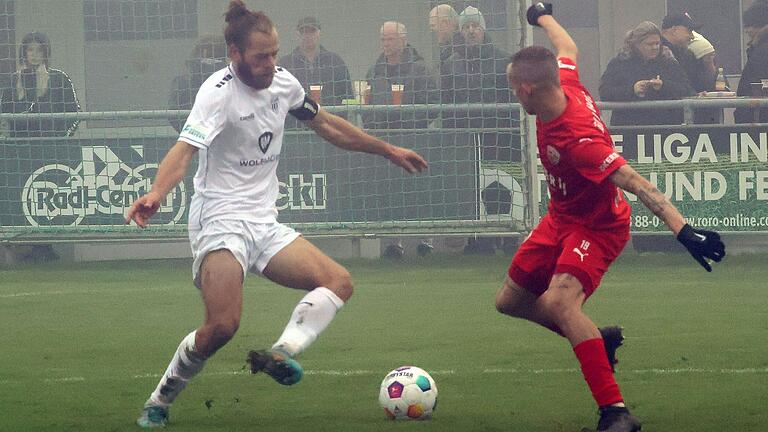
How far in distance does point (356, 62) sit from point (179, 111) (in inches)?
74.6

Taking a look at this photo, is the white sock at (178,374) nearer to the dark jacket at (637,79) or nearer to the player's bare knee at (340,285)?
the player's bare knee at (340,285)

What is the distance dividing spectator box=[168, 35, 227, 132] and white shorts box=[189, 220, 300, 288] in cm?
857

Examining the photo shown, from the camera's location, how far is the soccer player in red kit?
6637mm

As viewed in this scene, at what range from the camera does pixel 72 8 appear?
16578 mm

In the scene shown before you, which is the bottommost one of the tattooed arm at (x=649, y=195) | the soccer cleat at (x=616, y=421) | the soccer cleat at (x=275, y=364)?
the soccer cleat at (x=616, y=421)

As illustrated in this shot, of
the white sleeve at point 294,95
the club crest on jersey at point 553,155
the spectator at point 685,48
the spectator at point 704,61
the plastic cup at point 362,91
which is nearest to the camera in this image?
the club crest on jersey at point 553,155

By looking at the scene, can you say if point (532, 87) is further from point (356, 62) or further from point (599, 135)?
point (356, 62)

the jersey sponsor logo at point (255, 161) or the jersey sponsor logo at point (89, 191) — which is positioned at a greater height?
the jersey sponsor logo at point (255, 161)

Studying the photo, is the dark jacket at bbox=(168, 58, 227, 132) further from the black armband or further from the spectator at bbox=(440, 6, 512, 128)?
the black armband

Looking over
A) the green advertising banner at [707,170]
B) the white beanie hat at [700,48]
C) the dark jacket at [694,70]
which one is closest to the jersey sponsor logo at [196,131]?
the green advertising banner at [707,170]

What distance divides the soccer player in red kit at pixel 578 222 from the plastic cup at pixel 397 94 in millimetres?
8091

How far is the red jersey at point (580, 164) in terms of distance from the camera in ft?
22.3

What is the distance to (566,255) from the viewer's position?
705cm

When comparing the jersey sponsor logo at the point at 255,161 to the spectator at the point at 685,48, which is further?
the spectator at the point at 685,48
